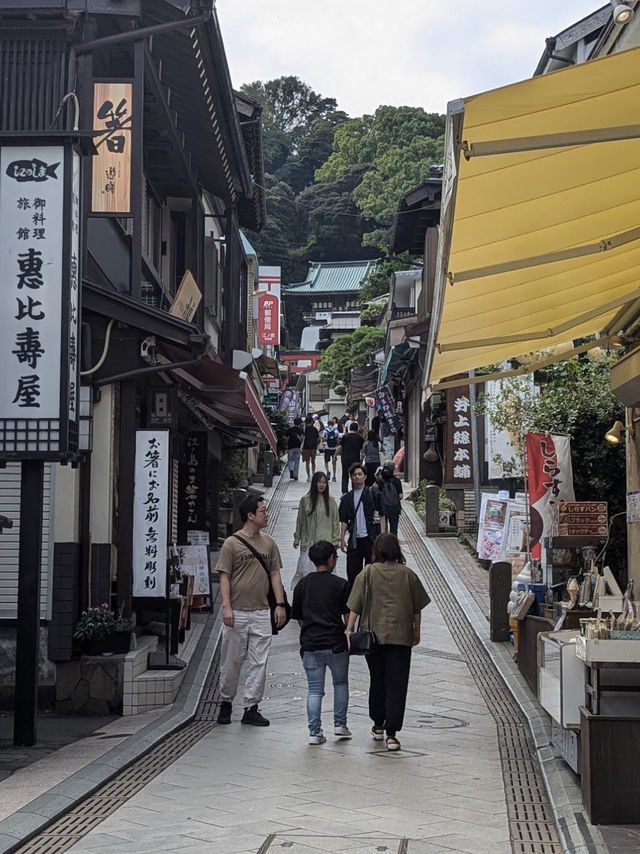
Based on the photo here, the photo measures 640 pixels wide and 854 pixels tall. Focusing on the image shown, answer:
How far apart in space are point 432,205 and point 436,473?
7.41 metres

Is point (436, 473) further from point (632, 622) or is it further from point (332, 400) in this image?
point (332, 400)

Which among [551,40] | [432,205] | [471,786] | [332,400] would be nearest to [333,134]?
[332,400]

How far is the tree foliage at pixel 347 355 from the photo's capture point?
59562 millimetres

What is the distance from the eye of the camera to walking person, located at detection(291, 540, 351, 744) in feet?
33.8

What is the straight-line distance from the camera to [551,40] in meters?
22.4

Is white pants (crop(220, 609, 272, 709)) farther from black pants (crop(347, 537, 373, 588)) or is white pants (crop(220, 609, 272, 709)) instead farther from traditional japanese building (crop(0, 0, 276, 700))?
black pants (crop(347, 537, 373, 588))

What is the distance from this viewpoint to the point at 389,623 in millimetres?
10070

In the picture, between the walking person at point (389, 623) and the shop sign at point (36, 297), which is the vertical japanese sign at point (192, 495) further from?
the shop sign at point (36, 297)

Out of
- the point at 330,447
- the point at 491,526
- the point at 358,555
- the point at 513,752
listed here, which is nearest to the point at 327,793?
the point at 513,752

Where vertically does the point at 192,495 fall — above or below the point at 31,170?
below

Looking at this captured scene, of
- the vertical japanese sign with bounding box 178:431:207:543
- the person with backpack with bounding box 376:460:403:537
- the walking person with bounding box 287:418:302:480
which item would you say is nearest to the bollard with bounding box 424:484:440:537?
the person with backpack with bounding box 376:460:403:537

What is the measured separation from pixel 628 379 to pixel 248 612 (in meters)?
4.21

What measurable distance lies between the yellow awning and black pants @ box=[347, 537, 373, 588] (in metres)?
7.02

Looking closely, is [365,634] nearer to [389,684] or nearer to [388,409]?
[389,684]
